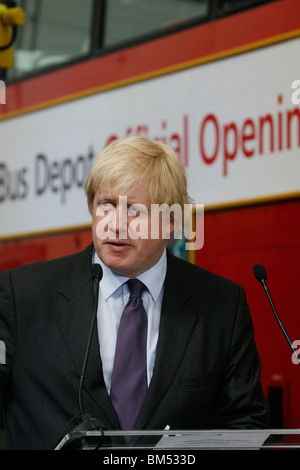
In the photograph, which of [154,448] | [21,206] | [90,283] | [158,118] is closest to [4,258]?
[21,206]

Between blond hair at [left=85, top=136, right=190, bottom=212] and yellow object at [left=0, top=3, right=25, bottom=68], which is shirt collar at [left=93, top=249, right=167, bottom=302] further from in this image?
yellow object at [left=0, top=3, right=25, bottom=68]

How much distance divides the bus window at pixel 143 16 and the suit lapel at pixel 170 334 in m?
1.89

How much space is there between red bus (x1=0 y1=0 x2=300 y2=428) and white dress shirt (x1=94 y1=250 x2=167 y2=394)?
60 cm

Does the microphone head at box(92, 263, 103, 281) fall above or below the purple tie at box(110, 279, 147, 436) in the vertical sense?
above

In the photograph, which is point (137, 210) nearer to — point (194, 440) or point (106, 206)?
point (106, 206)

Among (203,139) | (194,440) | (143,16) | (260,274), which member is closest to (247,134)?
(203,139)

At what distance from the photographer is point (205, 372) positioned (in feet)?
8.24

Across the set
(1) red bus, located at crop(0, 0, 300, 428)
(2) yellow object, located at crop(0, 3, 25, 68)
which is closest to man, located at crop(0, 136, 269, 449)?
(1) red bus, located at crop(0, 0, 300, 428)

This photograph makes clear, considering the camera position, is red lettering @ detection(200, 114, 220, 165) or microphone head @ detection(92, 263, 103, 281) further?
red lettering @ detection(200, 114, 220, 165)

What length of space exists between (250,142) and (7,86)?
2.16 meters

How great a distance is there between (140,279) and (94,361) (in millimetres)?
256

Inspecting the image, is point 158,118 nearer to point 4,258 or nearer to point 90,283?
point 4,258

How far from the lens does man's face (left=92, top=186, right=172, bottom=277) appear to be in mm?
2455

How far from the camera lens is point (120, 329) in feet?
8.23
